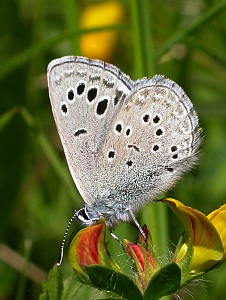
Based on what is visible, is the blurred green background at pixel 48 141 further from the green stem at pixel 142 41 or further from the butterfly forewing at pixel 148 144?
the butterfly forewing at pixel 148 144

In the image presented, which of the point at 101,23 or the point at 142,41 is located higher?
the point at 101,23

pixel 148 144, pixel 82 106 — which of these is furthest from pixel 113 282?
→ pixel 82 106

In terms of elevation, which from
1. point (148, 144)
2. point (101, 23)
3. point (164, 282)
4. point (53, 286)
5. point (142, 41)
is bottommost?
point (164, 282)

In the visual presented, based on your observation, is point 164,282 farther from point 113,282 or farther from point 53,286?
point 53,286

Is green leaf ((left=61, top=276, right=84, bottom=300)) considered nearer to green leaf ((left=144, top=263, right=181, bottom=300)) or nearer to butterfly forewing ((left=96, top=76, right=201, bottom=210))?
green leaf ((left=144, top=263, right=181, bottom=300))

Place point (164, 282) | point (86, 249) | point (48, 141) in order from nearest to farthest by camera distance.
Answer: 1. point (164, 282)
2. point (86, 249)
3. point (48, 141)
